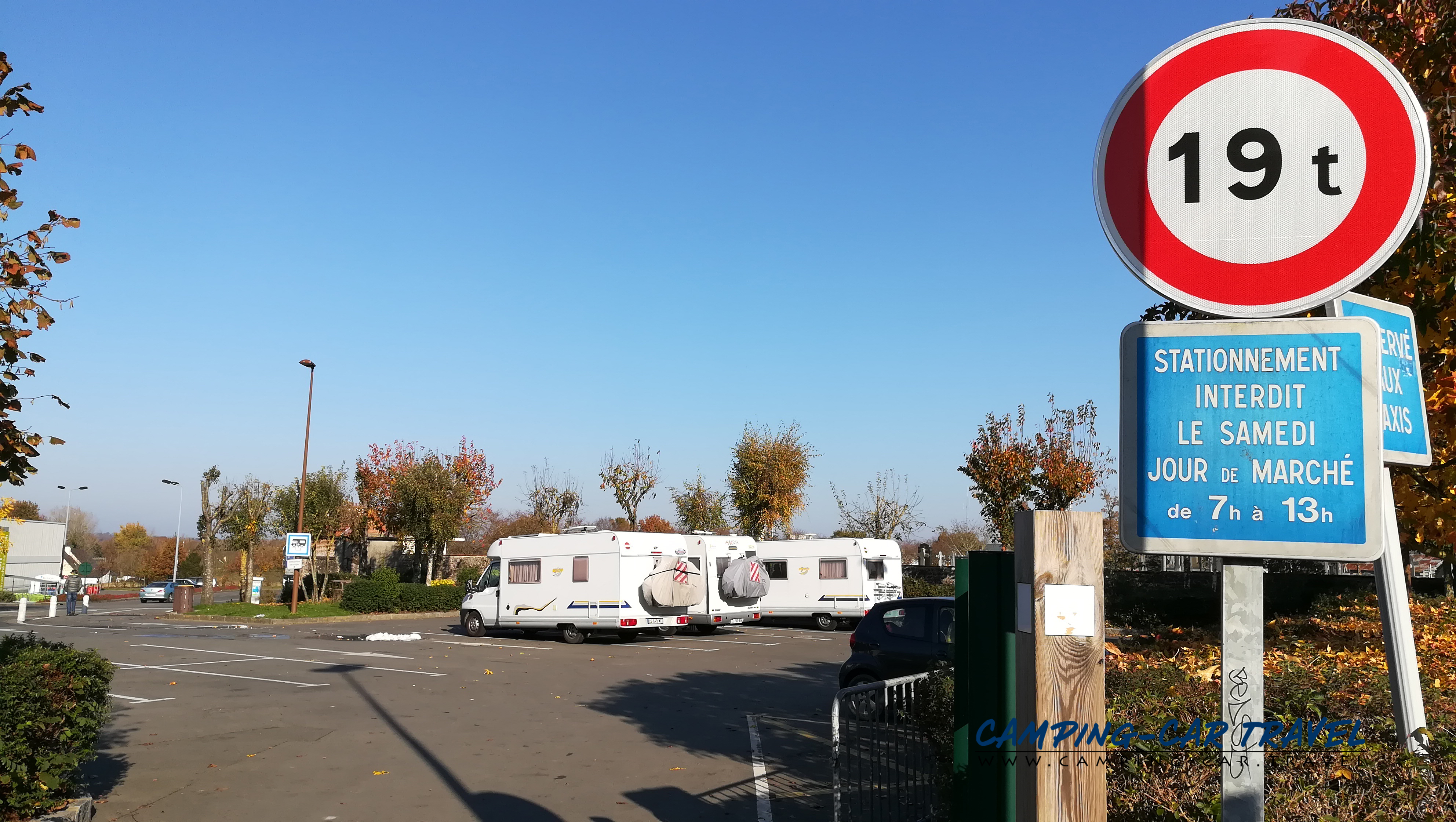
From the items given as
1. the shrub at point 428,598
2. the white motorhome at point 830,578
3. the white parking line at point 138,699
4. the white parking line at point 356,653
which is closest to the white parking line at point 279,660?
the white parking line at point 356,653

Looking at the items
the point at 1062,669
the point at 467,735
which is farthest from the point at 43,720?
the point at 1062,669

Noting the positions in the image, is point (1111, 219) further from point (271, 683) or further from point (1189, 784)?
point (271, 683)

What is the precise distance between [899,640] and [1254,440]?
457 inches

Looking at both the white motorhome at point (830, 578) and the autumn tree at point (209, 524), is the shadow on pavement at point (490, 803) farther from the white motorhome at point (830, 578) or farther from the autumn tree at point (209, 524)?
the autumn tree at point (209, 524)

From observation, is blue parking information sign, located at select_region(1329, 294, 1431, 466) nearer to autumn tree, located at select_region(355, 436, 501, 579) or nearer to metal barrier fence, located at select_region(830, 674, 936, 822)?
metal barrier fence, located at select_region(830, 674, 936, 822)

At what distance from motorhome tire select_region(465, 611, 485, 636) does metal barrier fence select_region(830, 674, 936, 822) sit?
19085 mm

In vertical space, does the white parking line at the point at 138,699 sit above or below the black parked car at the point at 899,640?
below

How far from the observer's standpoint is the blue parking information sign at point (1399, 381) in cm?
296

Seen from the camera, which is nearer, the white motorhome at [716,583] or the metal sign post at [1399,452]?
the metal sign post at [1399,452]

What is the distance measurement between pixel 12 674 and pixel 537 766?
15.2 ft

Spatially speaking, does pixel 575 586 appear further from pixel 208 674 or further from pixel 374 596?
pixel 374 596

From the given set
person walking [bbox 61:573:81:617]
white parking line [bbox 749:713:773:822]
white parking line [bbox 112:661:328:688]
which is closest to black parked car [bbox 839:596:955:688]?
white parking line [bbox 749:713:773:822]

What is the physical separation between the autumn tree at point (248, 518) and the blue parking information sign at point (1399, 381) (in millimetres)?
45471

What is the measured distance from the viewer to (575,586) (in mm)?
24500
